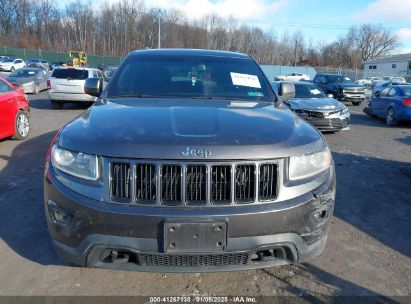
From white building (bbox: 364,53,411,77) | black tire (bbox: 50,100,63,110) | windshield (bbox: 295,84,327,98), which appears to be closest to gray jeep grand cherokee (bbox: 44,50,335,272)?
windshield (bbox: 295,84,327,98)

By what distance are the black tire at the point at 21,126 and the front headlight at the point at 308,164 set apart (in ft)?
24.6

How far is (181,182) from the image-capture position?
94.0 inches

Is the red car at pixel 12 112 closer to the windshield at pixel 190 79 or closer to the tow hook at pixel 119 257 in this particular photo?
the windshield at pixel 190 79

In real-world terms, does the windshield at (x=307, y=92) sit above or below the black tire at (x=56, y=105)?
above

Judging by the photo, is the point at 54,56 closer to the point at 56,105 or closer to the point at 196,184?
the point at 56,105

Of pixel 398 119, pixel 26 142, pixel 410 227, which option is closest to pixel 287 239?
pixel 410 227

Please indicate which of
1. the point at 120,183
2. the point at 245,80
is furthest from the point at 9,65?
the point at 120,183

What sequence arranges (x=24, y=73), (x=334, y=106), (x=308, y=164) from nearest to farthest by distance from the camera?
(x=308, y=164) → (x=334, y=106) → (x=24, y=73)

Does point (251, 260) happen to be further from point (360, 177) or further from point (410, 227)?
point (360, 177)

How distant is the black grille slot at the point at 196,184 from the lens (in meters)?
2.40

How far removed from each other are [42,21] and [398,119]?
9280cm

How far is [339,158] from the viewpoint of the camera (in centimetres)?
758

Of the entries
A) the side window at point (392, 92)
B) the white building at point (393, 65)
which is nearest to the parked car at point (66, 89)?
the side window at point (392, 92)

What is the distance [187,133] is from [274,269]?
1.55 meters
